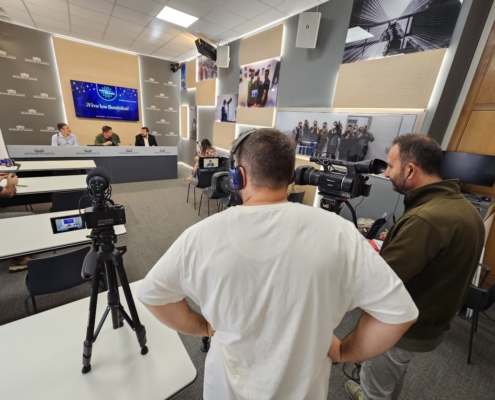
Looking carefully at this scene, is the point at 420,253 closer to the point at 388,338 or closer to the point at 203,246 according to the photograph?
the point at 388,338

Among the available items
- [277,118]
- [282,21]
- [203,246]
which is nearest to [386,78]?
[277,118]

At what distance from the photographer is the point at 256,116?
4184 millimetres

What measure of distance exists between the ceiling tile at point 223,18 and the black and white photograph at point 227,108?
123 centimetres

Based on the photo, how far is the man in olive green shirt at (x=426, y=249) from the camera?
0.79 meters

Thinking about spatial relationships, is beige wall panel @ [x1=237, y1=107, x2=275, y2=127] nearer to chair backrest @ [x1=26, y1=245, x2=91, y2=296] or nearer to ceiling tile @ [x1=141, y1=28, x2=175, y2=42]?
ceiling tile @ [x1=141, y1=28, x2=175, y2=42]

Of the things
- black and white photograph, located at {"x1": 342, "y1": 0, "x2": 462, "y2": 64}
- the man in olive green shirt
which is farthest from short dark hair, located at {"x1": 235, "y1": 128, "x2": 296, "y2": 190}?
black and white photograph, located at {"x1": 342, "y1": 0, "x2": 462, "y2": 64}

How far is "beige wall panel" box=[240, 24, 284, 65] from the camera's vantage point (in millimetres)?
3581

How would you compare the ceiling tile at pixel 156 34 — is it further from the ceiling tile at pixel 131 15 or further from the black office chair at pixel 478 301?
the black office chair at pixel 478 301

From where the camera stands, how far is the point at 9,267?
2.19 m

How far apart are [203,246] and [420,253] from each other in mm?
797

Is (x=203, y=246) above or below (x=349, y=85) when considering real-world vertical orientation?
below

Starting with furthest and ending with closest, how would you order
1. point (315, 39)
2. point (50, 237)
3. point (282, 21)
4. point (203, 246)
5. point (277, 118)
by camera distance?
point (277, 118) → point (282, 21) → point (315, 39) → point (50, 237) → point (203, 246)

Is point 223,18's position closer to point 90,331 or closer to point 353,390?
point 90,331

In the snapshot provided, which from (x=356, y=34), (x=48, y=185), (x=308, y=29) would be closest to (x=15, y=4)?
(x=48, y=185)
